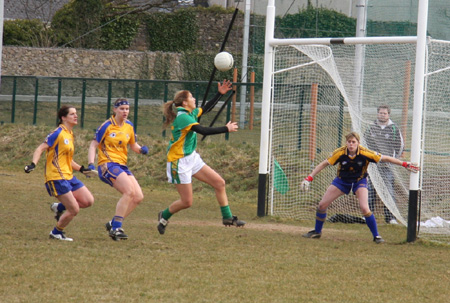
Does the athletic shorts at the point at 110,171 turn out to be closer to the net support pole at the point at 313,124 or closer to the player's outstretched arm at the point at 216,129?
the player's outstretched arm at the point at 216,129

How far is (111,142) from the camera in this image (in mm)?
9227

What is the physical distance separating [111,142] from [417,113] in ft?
13.1

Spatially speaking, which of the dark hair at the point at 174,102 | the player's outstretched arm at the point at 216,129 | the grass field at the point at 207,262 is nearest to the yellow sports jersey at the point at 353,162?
the grass field at the point at 207,262

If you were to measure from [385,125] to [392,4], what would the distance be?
6169 mm

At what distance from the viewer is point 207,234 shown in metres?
9.84

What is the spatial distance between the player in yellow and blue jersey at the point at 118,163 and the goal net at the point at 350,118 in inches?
142

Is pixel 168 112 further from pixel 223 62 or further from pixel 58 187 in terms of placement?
pixel 223 62

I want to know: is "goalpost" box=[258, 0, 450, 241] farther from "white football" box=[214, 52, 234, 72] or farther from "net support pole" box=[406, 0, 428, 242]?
"white football" box=[214, 52, 234, 72]

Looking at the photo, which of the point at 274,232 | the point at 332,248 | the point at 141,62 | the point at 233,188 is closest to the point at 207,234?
the point at 274,232

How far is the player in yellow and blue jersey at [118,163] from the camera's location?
8.95 m

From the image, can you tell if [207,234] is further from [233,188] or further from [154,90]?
[154,90]

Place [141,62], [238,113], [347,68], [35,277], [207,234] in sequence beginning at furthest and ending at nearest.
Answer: [141,62] < [238,113] < [347,68] < [207,234] < [35,277]

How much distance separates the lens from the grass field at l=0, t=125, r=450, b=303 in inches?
248

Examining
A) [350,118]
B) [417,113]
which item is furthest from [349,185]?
[350,118]
